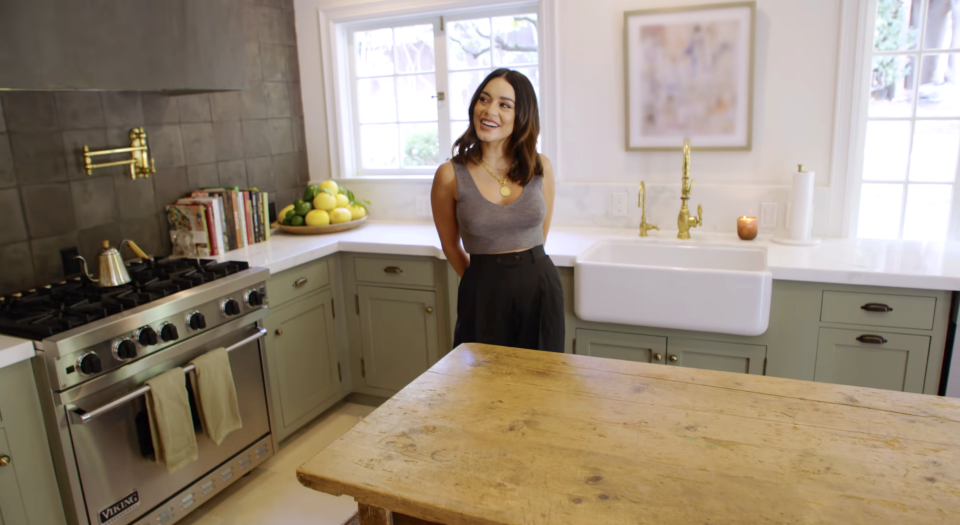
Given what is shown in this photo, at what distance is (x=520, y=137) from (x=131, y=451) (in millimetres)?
1611

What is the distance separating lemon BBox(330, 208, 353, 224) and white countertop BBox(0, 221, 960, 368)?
78 millimetres

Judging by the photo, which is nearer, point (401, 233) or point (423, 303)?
point (423, 303)

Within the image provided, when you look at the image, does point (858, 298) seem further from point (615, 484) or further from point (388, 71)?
point (388, 71)

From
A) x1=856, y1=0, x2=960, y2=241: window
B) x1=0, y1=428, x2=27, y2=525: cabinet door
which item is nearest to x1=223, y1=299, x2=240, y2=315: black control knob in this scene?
x1=0, y1=428, x2=27, y2=525: cabinet door

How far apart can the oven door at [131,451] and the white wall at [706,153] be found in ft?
5.59

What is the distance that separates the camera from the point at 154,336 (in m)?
2.15

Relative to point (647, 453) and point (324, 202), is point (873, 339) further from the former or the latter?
point (324, 202)

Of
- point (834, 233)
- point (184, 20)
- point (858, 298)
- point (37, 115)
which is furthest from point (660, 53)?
point (37, 115)

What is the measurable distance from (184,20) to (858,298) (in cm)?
261

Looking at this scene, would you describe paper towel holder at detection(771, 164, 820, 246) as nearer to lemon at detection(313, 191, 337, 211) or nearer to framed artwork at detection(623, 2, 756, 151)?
framed artwork at detection(623, 2, 756, 151)

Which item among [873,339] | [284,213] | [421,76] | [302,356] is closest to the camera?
[873,339]

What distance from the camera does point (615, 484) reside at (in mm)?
1046

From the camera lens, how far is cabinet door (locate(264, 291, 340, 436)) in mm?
2855

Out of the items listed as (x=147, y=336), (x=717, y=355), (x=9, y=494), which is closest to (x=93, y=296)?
(x=147, y=336)
